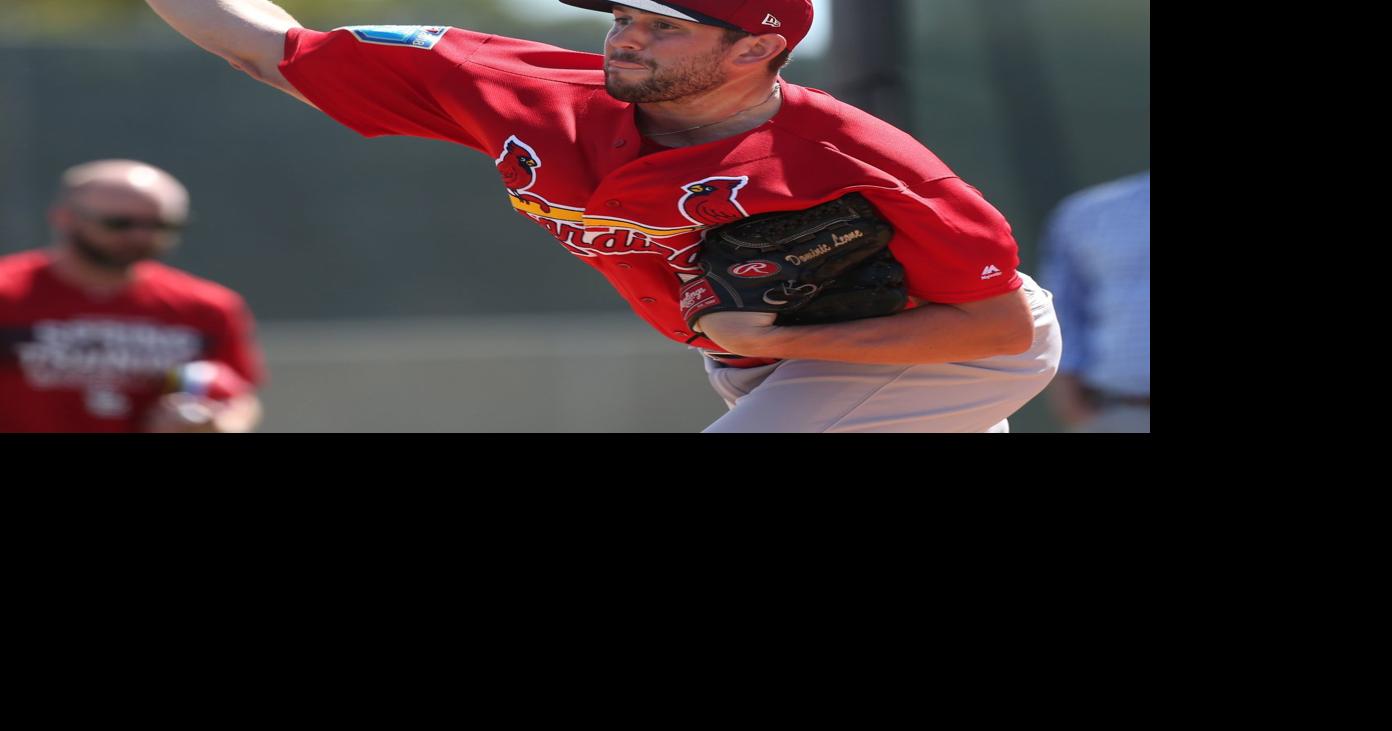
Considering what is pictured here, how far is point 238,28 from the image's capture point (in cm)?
280

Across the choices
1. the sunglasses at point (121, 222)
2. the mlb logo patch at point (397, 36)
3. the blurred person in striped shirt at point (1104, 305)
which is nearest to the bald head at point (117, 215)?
the sunglasses at point (121, 222)

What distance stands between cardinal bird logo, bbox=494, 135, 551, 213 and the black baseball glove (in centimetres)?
33

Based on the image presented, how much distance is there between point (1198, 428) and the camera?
8.61 ft

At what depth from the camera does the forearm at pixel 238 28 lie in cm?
274

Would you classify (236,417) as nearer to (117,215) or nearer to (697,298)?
(117,215)

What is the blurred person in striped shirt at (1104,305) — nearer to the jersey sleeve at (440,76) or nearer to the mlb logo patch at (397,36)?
the jersey sleeve at (440,76)

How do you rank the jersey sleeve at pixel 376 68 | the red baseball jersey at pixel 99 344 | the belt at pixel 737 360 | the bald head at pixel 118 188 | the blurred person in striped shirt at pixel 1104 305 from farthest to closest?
the bald head at pixel 118 188
the red baseball jersey at pixel 99 344
the blurred person in striped shirt at pixel 1104 305
the belt at pixel 737 360
the jersey sleeve at pixel 376 68

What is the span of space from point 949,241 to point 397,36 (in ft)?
3.48

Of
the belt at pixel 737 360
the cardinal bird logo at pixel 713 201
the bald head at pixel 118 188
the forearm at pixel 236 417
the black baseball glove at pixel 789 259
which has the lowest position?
the forearm at pixel 236 417

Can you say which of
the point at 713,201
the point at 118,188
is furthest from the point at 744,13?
the point at 118,188

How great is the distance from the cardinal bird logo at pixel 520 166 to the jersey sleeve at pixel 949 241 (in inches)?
23.4

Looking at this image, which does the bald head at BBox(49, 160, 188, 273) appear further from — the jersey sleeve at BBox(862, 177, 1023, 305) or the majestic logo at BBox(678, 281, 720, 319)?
the jersey sleeve at BBox(862, 177, 1023, 305)
